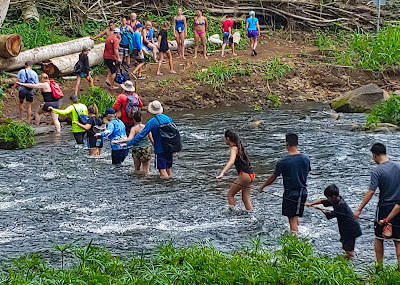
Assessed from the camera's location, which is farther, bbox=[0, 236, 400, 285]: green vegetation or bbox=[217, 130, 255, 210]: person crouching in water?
bbox=[217, 130, 255, 210]: person crouching in water

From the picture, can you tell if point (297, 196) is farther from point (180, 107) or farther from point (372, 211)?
point (180, 107)

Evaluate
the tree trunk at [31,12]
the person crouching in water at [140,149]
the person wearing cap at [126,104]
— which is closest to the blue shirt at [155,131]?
the person crouching in water at [140,149]

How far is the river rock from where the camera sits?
805 inches

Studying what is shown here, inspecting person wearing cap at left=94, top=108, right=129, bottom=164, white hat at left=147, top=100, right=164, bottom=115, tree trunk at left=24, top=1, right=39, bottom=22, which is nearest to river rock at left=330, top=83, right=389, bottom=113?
person wearing cap at left=94, top=108, right=129, bottom=164

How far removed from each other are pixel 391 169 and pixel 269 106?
13839 mm

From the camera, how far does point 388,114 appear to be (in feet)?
60.1

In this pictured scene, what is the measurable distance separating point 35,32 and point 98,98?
16.2ft

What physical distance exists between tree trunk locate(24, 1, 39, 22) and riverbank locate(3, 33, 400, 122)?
142 inches

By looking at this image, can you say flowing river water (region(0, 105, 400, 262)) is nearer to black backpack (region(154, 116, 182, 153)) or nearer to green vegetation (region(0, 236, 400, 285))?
black backpack (region(154, 116, 182, 153))

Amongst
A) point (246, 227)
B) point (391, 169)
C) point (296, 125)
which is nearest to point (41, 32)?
point (296, 125)

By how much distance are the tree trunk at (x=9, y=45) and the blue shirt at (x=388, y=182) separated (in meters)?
14.5

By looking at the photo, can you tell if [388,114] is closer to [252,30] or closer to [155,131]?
[155,131]

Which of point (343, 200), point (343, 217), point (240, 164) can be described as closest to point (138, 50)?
point (240, 164)

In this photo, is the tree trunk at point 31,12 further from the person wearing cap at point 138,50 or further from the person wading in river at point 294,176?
the person wading in river at point 294,176
